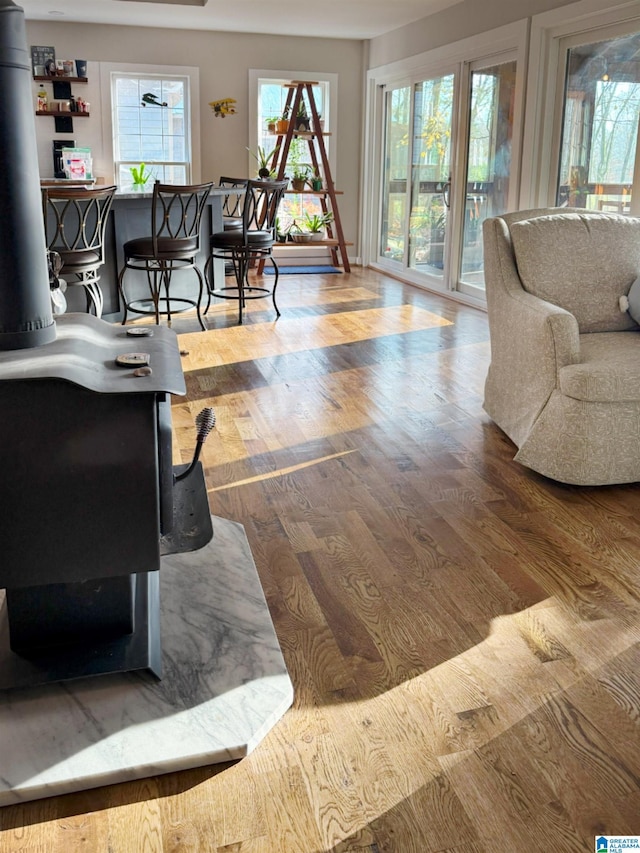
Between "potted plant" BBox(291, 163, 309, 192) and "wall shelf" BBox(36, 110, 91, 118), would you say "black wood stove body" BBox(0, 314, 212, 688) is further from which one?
"wall shelf" BBox(36, 110, 91, 118)

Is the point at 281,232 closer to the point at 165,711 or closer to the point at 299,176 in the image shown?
the point at 299,176

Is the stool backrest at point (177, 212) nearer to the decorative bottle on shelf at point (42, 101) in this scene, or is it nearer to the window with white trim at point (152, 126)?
the window with white trim at point (152, 126)

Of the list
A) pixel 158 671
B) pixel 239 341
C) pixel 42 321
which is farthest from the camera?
pixel 239 341

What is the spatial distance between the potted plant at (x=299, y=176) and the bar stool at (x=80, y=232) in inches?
128

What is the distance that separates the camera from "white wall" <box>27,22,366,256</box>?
7.90m

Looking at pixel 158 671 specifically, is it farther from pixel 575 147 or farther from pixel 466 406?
pixel 575 147

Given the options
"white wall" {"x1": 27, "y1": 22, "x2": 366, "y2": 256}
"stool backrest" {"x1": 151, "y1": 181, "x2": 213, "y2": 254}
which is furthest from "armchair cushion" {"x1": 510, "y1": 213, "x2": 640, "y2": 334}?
"white wall" {"x1": 27, "y1": 22, "x2": 366, "y2": 256}

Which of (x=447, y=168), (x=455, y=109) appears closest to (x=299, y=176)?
(x=447, y=168)

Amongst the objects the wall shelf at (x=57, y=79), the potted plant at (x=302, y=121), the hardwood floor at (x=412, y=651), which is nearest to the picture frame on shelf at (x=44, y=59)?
the wall shelf at (x=57, y=79)

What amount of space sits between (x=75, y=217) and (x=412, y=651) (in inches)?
173

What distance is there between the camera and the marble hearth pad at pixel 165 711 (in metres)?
1.53

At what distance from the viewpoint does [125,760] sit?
1.55 meters

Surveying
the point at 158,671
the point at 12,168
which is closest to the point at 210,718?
the point at 158,671

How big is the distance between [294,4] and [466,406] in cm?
443
